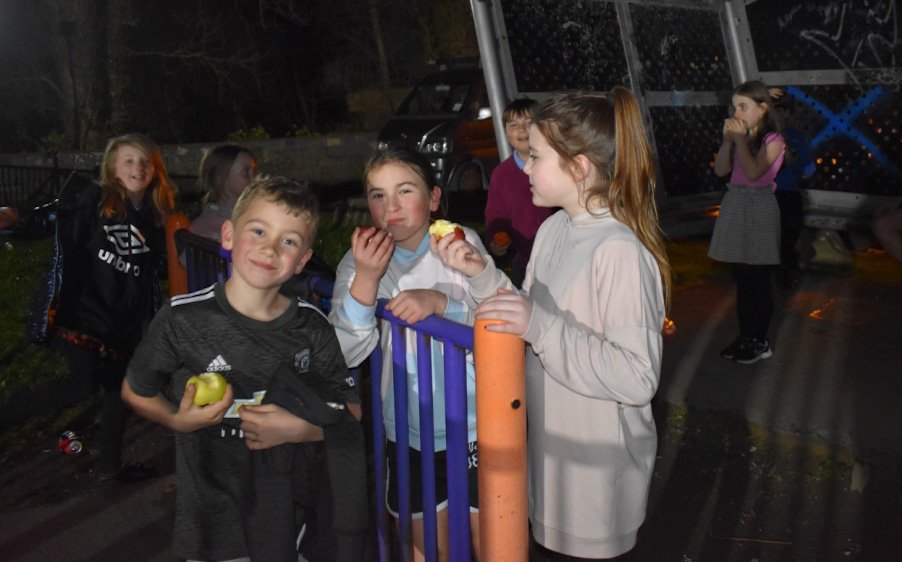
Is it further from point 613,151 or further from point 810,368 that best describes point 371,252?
point 810,368

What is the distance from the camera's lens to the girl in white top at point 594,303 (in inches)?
93.0

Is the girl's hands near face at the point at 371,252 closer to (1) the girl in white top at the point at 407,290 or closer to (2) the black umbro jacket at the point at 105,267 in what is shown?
(1) the girl in white top at the point at 407,290

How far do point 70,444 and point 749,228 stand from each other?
411cm

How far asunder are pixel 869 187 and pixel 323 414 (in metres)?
7.34

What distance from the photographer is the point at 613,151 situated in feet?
8.23

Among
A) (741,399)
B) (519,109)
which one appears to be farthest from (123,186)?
(741,399)

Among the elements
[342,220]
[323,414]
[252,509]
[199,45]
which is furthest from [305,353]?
[199,45]

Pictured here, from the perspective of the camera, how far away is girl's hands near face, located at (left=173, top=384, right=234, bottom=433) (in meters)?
2.55

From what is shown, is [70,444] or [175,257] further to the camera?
[70,444]

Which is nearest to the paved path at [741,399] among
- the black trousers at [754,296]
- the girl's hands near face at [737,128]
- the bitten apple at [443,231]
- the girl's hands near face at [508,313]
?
the black trousers at [754,296]

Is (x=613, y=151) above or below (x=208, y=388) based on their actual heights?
above

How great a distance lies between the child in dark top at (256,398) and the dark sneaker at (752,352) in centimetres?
387

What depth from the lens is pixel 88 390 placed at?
462cm

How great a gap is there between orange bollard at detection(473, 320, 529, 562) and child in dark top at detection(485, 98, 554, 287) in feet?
8.08
